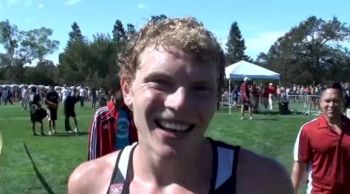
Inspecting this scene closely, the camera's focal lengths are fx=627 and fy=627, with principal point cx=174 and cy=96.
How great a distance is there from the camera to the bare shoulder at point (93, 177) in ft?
7.48

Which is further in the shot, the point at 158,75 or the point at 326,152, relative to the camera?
the point at 326,152

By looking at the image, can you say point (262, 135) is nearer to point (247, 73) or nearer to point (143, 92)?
point (247, 73)

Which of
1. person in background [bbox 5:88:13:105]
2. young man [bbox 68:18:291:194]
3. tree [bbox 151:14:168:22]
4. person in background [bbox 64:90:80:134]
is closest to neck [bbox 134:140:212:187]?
young man [bbox 68:18:291:194]

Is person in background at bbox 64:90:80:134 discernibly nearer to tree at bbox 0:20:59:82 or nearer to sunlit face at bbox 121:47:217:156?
sunlit face at bbox 121:47:217:156

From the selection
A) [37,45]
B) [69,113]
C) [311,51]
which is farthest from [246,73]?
[37,45]

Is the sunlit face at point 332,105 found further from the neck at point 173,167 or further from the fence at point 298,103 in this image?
the fence at point 298,103

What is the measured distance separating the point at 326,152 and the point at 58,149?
10467 millimetres

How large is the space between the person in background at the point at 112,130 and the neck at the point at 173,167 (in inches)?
156

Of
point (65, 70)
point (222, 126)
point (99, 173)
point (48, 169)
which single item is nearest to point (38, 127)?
point (222, 126)

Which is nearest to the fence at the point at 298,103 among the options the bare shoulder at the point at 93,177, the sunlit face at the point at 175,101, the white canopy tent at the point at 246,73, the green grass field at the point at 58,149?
the white canopy tent at the point at 246,73

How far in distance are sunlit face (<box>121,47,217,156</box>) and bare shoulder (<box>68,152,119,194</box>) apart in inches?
13.5

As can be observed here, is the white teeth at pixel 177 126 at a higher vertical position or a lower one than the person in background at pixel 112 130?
higher

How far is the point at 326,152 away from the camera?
579 cm

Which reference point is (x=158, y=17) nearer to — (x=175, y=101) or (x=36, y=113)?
(x=175, y=101)
